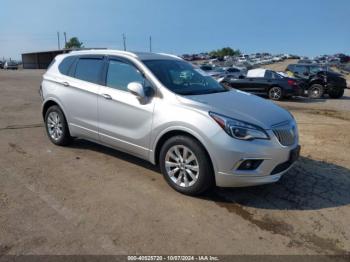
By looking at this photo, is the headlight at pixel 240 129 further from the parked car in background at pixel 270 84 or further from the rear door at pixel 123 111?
the parked car in background at pixel 270 84

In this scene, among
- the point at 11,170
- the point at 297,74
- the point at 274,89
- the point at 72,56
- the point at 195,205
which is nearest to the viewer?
the point at 195,205

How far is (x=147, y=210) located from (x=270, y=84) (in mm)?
14166

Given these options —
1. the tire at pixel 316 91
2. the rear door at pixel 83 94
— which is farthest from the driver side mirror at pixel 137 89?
the tire at pixel 316 91

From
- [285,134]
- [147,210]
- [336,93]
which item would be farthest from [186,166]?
[336,93]

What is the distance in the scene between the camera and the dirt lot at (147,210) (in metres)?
3.30

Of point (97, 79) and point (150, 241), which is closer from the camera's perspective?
point (150, 241)

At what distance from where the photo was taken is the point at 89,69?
5.57 metres

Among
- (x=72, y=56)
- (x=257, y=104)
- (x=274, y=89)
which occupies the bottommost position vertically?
(x=274, y=89)

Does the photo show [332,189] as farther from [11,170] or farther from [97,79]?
[11,170]

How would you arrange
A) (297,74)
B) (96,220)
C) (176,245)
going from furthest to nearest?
(297,74), (96,220), (176,245)

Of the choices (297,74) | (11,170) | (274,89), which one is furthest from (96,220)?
(297,74)

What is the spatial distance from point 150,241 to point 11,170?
9.26ft

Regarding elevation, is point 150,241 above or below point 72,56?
below

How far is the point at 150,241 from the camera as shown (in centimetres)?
334
